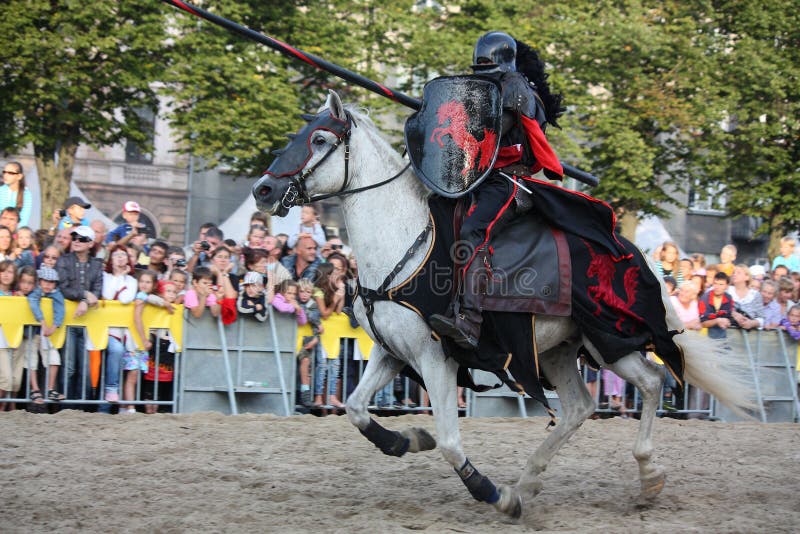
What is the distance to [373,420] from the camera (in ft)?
20.6

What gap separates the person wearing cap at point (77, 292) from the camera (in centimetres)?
946

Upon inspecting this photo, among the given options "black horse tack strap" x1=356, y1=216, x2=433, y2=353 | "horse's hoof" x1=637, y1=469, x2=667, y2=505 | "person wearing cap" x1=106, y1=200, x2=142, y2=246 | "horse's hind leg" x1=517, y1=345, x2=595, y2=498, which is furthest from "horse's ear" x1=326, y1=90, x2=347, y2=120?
"person wearing cap" x1=106, y1=200, x2=142, y2=246

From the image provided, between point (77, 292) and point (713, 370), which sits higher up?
point (77, 292)

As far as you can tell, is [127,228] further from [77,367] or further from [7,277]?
[77,367]

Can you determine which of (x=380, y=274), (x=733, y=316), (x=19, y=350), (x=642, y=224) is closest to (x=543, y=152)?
(x=380, y=274)

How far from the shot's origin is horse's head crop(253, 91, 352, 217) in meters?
5.95

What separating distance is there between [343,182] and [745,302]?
7.46m

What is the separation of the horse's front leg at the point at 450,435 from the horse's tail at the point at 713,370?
179 centimetres

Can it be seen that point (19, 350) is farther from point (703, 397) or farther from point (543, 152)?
point (703, 397)

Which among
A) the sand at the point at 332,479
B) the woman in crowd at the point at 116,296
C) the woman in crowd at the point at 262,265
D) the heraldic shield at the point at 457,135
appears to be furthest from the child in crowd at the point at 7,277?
the heraldic shield at the point at 457,135

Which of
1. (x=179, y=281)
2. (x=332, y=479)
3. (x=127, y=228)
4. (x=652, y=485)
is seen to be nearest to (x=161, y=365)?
(x=179, y=281)

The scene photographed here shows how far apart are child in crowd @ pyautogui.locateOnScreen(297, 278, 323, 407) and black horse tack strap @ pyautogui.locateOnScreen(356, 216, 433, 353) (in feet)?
13.6

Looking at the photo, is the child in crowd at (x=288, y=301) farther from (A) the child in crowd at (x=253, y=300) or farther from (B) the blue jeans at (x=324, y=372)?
(B) the blue jeans at (x=324, y=372)

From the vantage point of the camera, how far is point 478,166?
608 centimetres
